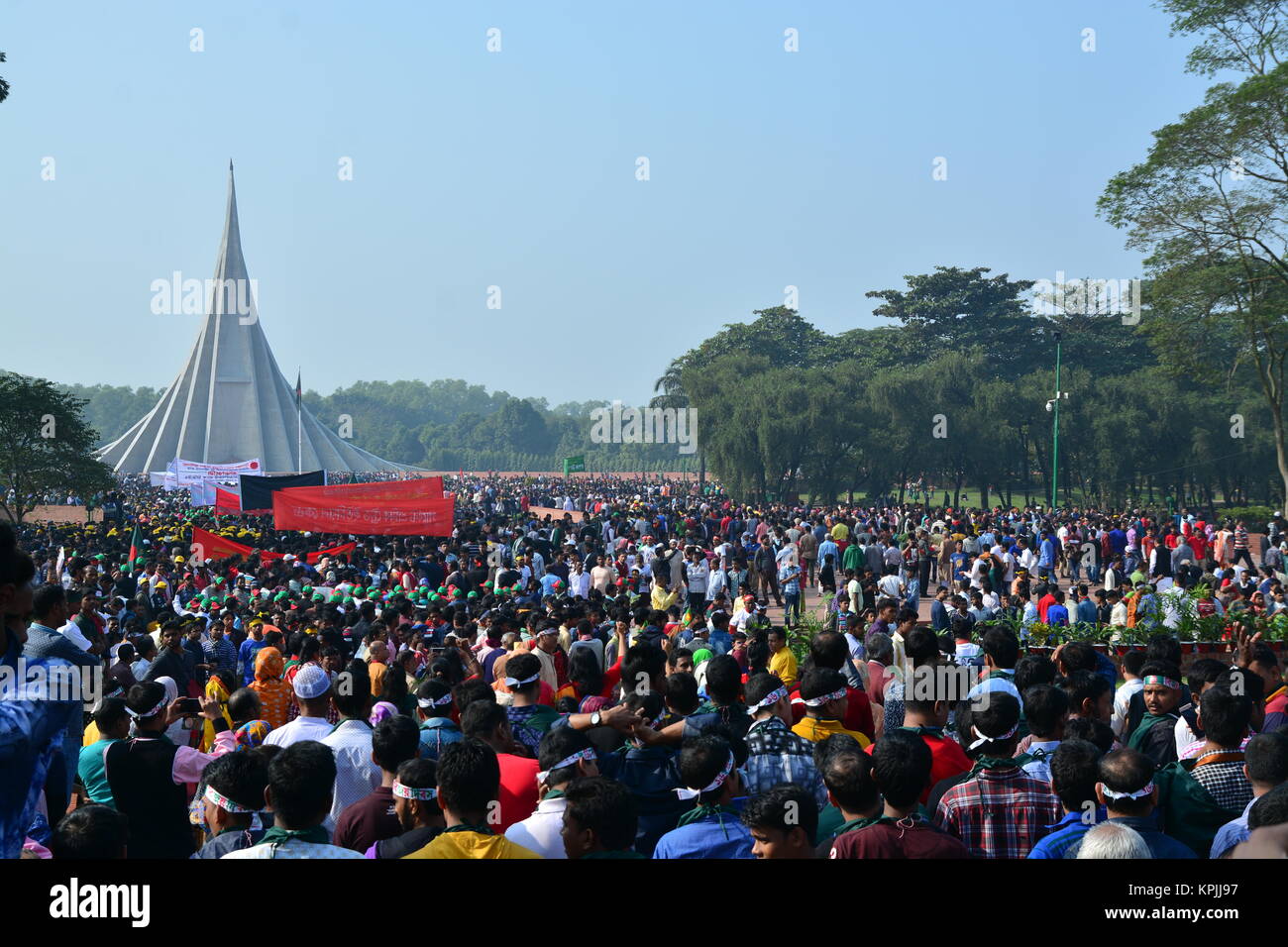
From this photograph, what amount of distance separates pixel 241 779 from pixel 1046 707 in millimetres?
2964

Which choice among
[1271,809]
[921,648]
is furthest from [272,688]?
[1271,809]

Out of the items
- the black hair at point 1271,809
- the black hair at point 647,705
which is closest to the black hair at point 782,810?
the black hair at point 1271,809

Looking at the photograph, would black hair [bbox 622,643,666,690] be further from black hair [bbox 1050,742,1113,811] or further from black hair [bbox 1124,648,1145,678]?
black hair [bbox 1124,648,1145,678]

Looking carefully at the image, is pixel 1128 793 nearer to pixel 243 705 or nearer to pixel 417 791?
pixel 417 791

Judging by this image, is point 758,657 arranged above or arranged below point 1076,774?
below

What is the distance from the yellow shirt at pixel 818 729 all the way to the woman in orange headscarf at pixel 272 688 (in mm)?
3220

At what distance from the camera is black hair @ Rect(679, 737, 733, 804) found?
3686 mm

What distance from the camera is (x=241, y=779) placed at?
3.59 metres

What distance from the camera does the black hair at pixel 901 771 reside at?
11.2 feet

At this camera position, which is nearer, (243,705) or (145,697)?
(145,697)

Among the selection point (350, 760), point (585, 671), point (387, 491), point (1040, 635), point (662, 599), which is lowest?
point (1040, 635)

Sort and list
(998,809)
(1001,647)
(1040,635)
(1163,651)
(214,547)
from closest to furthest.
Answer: (998,809)
(1001,647)
(1163,651)
(1040,635)
(214,547)

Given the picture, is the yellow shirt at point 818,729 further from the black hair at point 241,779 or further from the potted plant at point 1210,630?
the potted plant at point 1210,630
